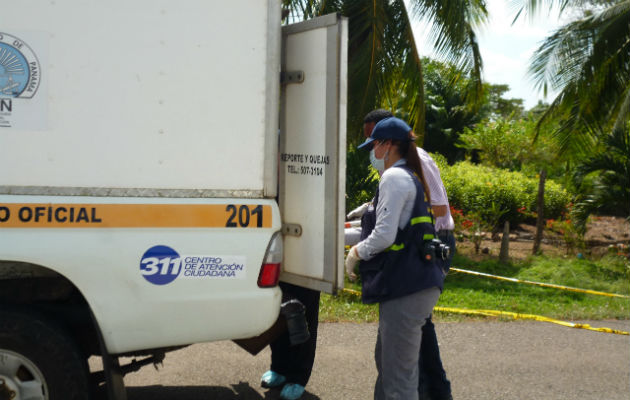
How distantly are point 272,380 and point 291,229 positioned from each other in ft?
5.22

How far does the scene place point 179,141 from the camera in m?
3.27

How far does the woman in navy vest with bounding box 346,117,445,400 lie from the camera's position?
3.45 m

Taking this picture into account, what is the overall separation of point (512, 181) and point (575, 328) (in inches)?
326

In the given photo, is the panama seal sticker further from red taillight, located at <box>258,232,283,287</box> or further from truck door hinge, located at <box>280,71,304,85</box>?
red taillight, located at <box>258,232,283,287</box>

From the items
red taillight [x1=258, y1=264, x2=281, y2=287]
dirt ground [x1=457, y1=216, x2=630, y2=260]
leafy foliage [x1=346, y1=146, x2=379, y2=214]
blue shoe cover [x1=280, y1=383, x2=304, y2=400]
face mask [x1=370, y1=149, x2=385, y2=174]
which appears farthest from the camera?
dirt ground [x1=457, y1=216, x2=630, y2=260]

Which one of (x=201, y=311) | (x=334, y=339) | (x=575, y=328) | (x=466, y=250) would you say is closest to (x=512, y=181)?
(x=466, y=250)

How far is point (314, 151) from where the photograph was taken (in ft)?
11.7

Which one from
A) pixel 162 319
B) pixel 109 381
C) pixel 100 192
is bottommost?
pixel 109 381

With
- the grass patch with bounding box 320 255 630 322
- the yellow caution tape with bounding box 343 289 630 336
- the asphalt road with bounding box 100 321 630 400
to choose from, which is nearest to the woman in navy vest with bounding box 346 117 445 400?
the asphalt road with bounding box 100 321 630 400

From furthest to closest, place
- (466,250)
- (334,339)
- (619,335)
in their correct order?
1. (466,250)
2. (619,335)
3. (334,339)

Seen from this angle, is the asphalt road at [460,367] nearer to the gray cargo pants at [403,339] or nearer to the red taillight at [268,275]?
the gray cargo pants at [403,339]

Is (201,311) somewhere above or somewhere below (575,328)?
above

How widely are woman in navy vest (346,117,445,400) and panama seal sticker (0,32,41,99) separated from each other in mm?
1886

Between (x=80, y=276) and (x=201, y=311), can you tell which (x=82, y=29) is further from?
(x=201, y=311)
